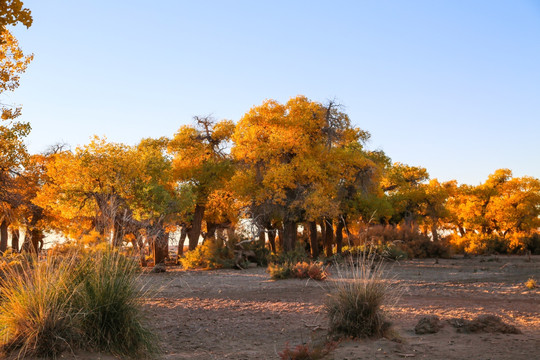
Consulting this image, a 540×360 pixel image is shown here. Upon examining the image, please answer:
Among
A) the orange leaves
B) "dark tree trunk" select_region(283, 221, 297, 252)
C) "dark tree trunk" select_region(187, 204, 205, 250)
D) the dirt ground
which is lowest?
the dirt ground

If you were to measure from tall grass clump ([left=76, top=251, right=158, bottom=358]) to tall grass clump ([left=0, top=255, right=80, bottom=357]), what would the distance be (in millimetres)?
219

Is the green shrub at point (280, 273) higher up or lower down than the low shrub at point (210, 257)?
lower down

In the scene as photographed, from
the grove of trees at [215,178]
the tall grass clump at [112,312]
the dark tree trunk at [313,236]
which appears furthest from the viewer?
the dark tree trunk at [313,236]

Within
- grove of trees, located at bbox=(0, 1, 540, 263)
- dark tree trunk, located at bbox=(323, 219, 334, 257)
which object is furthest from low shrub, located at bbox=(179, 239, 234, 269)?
dark tree trunk, located at bbox=(323, 219, 334, 257)

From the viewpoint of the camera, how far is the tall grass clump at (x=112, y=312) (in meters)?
6.46

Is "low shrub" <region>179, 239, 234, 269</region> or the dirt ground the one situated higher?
"low shrub" <region>179, 239, 234, 269</region>

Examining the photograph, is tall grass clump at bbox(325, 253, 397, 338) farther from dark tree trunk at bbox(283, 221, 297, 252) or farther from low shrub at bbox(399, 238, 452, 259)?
low shrub at bbox(399, 238, 452, 259)

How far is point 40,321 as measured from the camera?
19.7 feet

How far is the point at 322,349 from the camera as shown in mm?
7023

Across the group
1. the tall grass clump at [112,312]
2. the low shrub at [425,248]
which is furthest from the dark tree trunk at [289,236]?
the tall grass clump at [112,312]

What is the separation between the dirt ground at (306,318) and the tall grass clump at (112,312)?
0.58 meters

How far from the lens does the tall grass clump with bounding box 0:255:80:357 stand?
599 cm

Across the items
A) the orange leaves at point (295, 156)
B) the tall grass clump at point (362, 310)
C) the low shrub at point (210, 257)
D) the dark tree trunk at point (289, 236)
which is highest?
the orange leaves at point (295, 156)

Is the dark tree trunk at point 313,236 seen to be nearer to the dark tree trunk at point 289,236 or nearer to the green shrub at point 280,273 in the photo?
the dark tree trunk at point 289,236
